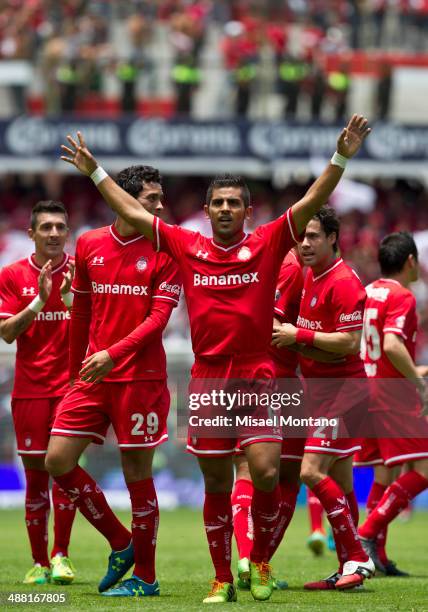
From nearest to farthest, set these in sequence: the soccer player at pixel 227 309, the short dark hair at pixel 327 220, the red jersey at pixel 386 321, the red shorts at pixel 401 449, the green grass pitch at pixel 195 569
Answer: the green grass pitch at pixel 195 569, the soccer player at pixel 227 309, the short dark hair at pixel 327 220, the red jersey at pixel 386 321, the red shorts at pixel 401 449

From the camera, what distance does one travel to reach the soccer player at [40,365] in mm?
9789

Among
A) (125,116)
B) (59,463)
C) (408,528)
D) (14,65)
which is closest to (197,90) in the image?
(125,116)

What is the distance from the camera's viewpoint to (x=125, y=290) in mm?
8680

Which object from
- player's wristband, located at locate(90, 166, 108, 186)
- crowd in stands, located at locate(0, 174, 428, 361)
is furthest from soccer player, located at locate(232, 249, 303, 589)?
crowd in stands, located at locate(0, 174, 428, 361)

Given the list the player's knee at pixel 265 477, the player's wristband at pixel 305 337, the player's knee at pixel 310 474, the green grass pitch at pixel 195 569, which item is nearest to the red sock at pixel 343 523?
the player's knee at pixel 310 474

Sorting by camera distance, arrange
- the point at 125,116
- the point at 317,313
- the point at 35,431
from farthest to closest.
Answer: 1. the point at 125,116
2. the point at 35,431
3. the point at 317,313

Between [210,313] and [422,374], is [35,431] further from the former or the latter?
[422,374]

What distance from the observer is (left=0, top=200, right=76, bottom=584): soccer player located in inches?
385

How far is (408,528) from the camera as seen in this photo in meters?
15.8

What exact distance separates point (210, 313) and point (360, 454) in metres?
3.18

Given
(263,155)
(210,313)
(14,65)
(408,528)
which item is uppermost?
(14,65)

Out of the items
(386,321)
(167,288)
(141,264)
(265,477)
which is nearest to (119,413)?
(167,288)

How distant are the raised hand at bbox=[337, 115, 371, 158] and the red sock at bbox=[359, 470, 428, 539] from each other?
3354 mm

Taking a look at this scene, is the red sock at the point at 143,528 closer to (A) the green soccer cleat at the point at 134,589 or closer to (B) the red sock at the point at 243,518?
(A) the green soccer cleat at the point at 134,589
